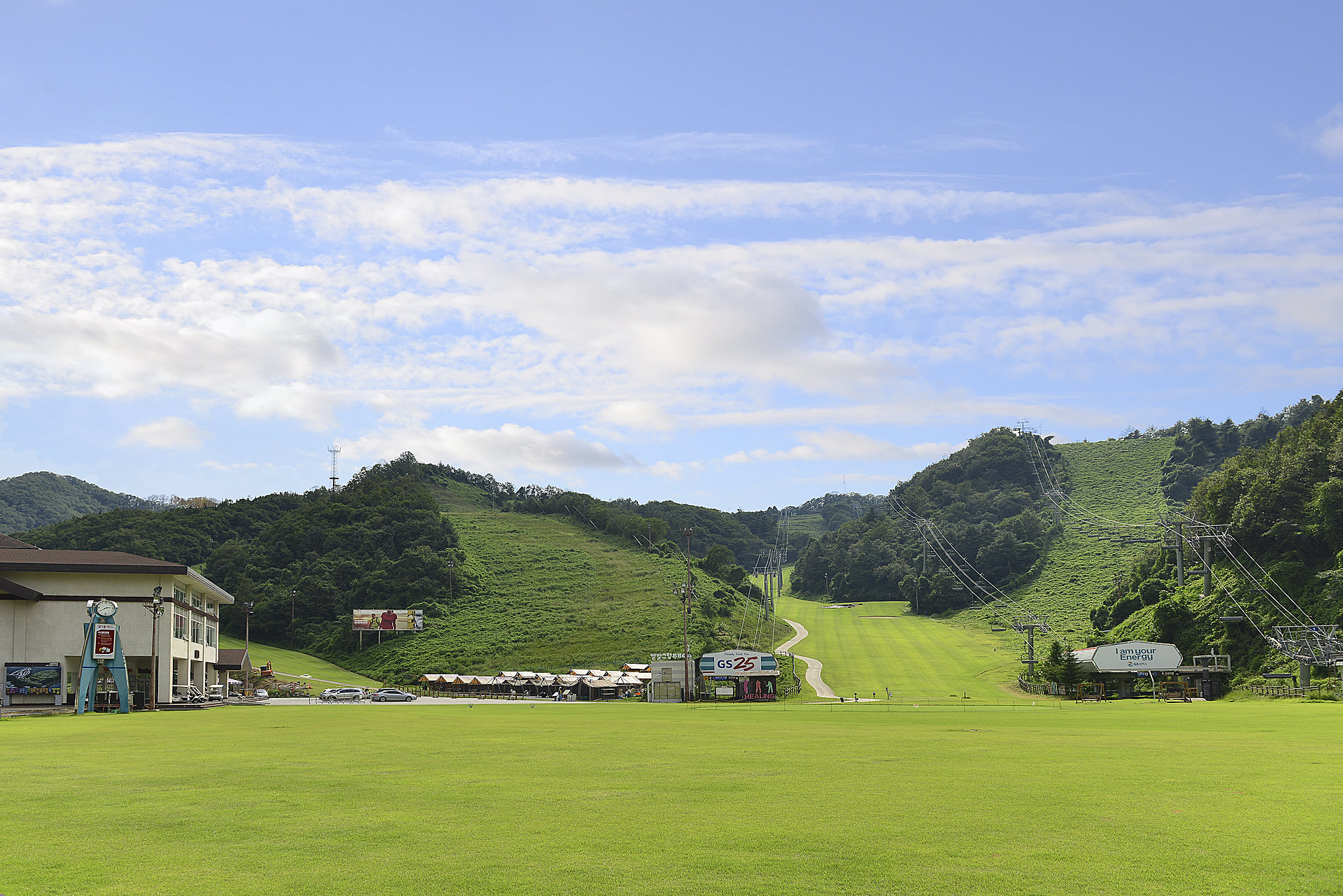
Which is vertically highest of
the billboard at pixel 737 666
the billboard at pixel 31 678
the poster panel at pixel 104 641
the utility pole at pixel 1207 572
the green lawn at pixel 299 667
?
the utility pole at pixel 1207 572

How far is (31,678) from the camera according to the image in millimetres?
62469

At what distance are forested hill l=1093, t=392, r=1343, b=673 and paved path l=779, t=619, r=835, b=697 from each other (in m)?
30.2

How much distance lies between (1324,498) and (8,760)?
99515 millimetres

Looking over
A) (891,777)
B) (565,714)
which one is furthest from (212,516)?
(891,777)

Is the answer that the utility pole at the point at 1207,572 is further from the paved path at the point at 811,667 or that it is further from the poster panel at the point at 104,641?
the poster panel at the point at 104,641

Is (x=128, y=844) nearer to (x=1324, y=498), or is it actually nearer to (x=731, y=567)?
(x=1324, y=498)

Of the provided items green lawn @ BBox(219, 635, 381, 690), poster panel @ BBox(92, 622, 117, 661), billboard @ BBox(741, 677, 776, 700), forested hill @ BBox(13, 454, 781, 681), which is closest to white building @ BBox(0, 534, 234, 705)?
poster panel @ BBox(92, 622, 117, 661)

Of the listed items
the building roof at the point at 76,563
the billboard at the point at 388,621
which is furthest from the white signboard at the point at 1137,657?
the billboard at the point at 388,621

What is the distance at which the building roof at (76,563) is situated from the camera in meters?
65.8

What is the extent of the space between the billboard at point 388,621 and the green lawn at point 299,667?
639 cm

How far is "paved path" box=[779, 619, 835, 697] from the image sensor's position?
95306 millimetres

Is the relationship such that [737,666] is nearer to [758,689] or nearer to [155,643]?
[758,689]

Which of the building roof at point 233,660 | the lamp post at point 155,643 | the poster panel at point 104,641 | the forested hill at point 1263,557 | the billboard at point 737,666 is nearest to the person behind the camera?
→ the poster panel at point 104,641

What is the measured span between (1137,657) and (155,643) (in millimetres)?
72301
